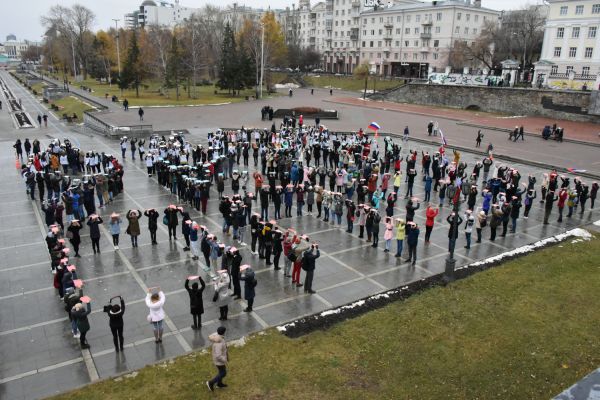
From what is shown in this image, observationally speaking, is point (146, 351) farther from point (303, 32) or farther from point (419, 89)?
point (303, 32)

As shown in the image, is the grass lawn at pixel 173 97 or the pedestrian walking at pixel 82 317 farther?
the grass lawn at pixel 173 97

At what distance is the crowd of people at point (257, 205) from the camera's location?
11.4 m

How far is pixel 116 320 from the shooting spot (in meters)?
9.02

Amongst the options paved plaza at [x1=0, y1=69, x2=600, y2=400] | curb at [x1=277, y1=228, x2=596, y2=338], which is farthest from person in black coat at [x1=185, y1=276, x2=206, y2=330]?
curb at [x1=277, y1=228, x2=596, y2=338]

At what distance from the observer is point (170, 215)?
14.5 metres

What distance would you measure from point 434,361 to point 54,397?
6870 mm

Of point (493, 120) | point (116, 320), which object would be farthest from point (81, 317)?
point (493, 120)

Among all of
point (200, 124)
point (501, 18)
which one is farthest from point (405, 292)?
point (501, 18)

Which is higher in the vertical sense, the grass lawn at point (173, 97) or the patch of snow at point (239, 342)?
the grass lawn at point (173, 97)

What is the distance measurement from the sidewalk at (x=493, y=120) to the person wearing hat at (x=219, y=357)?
36725 millimetres

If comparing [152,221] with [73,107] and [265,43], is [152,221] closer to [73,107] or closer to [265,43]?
[73,107]

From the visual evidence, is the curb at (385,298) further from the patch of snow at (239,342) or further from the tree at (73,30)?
the tree at (73,30)

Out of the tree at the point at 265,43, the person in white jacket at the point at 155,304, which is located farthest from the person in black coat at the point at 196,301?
the tree at the point at 265,43

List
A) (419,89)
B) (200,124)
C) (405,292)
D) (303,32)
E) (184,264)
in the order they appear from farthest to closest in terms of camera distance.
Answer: (303,32) < (419,89) < (200,124) < (184,264) < (405,292)
